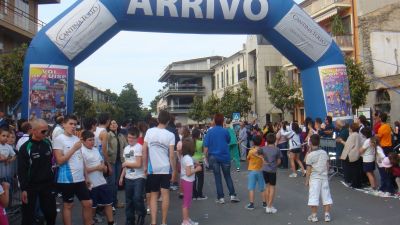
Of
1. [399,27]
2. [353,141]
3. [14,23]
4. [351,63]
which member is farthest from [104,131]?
[399,27]

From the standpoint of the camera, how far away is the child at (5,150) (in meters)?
7.04

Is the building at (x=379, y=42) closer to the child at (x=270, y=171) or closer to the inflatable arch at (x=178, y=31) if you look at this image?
the inflatable arch at (x=178, y=31)

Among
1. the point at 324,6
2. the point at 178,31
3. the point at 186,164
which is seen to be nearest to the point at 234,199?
the point at 186,164

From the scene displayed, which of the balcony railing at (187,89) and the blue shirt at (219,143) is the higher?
the balcony railing at (187,89)

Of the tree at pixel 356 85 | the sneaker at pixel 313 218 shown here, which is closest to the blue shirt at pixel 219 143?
the sneaker at pixel 313 218

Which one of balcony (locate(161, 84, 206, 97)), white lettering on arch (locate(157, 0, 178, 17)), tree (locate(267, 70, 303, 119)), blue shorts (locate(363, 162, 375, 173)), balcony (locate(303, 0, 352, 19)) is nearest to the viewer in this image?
blue shorts (locate(363, 162, 375, 173))

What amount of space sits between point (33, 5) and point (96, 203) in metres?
23.5

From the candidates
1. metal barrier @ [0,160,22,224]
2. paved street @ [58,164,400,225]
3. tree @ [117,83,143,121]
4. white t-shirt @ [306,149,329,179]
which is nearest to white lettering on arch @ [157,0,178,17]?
paved street @ [58,164,400,225]

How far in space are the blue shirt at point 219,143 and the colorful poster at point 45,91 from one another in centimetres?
498

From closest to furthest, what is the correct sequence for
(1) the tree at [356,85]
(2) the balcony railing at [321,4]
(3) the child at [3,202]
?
(3) the child at [3,202], (1) the tree at [356,85], (2) the balcony railing at [321,4]

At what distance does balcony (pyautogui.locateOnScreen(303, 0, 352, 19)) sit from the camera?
3098 cm

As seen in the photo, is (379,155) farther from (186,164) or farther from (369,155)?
(186,164)

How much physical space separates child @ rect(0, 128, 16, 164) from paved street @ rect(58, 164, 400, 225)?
1487 millimetres

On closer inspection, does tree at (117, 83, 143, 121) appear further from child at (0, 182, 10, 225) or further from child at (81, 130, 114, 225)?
child at (0, 182, 10, 225)
